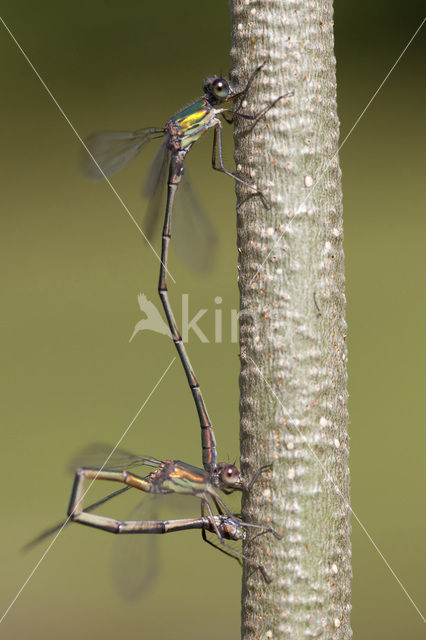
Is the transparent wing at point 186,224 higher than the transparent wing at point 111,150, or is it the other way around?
the transparent wing at point 111,150

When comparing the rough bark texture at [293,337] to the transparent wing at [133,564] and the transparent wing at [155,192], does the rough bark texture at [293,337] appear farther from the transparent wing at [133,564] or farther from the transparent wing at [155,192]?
the transparent wing at [155,192]

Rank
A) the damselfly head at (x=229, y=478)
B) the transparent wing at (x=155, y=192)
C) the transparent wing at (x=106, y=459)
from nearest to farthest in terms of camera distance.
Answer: the damselfly head at (x=229, y=478)
the transparent wing at (x=106, y=459)
the transparent wing at (x=155, y=192)

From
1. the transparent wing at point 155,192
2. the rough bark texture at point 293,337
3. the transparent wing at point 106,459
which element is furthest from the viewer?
the transparent wing at point 155,192

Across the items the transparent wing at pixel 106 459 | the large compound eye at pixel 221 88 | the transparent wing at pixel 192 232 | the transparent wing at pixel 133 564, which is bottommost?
the transparent wing at pixel 133 564

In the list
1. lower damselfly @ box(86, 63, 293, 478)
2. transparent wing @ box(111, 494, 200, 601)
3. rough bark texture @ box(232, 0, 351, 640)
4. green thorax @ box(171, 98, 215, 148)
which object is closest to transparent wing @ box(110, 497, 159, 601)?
transparent wing @ box(111, 494, 200, 601)

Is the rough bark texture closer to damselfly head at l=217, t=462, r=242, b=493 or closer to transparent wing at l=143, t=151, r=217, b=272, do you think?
damselfly head at l=217, t=462, r=242, b=493

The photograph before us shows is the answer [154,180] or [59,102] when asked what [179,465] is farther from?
[59,102]

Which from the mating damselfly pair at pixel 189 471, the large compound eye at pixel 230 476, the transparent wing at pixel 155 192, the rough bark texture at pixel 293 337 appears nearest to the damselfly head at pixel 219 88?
the mating damselfly pair at pixel 189 471
